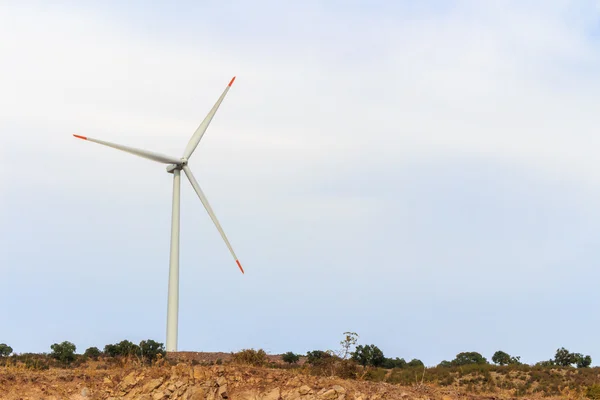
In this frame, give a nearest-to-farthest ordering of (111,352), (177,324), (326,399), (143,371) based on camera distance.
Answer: (326,399) < (143,371) < (111,352) < (177,324)

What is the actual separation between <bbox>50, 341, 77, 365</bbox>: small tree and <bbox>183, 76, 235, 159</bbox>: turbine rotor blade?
64.4ft

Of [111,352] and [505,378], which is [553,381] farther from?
[111,352]

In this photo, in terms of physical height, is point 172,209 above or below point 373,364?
above

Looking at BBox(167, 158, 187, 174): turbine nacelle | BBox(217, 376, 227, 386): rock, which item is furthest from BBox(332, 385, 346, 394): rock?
BBox(167, 158, 187, 174): turbine nacelle

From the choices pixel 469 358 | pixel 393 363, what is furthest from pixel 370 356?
pixel 469 358

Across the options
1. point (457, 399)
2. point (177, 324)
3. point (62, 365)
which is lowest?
point (457, 399)

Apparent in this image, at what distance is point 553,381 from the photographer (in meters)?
63.0

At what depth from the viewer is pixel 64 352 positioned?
2557 inches

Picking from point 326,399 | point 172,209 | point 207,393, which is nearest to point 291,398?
point 326,399

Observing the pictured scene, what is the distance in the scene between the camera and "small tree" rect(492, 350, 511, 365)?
269 ft

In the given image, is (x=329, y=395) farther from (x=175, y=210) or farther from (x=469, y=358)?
(x=469, y=358)

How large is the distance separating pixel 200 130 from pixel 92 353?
22710 mm

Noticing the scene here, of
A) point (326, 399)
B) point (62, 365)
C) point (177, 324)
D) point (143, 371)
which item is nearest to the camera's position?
point (326, 399)

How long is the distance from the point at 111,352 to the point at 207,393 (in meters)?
28.7
